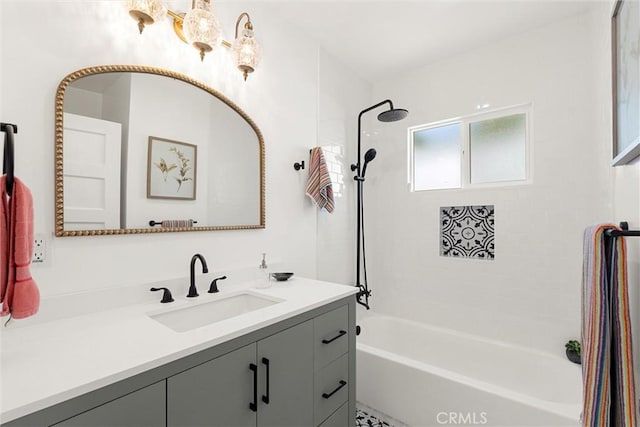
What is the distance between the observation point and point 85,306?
115 centimetres

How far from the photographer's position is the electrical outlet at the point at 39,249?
105cm

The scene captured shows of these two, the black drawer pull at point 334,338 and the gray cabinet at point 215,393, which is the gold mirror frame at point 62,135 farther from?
the black drawer pull at point 334,338

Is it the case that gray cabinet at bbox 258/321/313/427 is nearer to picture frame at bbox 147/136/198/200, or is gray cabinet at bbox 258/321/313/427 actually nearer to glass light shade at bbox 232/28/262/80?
picture frame at bbox 147/136/198/200

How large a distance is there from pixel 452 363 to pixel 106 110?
2.78 m

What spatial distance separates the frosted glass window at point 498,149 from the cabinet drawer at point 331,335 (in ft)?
5.74

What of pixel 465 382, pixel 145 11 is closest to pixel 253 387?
pixel 465 382

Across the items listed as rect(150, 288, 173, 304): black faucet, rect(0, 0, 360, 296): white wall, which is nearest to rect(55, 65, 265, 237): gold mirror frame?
rect(0, 0, 360, 296): white wall

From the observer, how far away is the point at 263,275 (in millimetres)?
1742

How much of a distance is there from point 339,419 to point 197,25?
2005 mm

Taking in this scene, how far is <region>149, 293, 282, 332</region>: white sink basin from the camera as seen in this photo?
4.13ft

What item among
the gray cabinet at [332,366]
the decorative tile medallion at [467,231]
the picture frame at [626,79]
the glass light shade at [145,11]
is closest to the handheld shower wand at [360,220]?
the decorative tile medallion at [467,231]

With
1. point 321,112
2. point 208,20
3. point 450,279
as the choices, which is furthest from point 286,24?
point 450,279

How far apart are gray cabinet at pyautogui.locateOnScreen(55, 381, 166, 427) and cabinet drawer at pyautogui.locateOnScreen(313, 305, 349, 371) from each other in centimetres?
66

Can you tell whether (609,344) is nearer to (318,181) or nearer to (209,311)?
(209,311)
